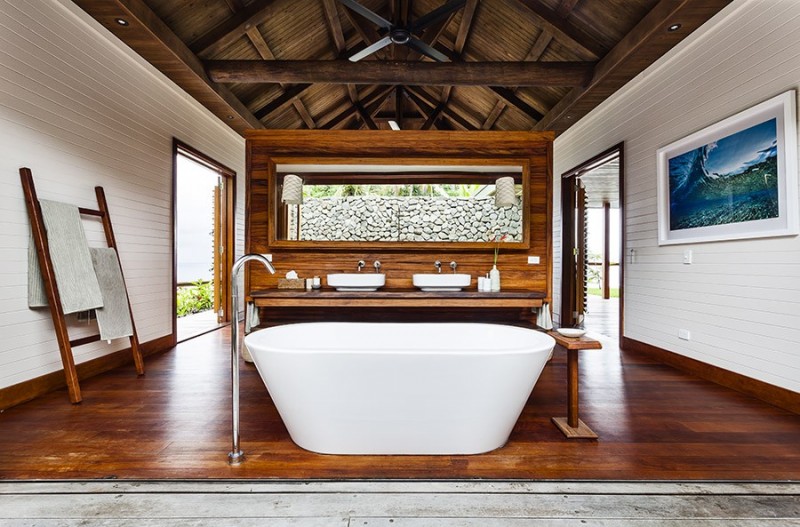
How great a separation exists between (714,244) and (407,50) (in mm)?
4821

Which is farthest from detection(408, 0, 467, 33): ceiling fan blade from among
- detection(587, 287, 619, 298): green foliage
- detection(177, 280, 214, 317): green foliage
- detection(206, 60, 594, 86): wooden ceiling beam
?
detection(587, 287, 619, 298): green foliage

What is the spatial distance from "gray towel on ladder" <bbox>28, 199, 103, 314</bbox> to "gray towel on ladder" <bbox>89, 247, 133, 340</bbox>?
126 mm

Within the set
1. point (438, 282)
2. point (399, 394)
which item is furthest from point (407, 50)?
point (399, 394)

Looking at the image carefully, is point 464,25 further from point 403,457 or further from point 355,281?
point 403,457

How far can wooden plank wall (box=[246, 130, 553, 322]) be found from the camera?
3799 millimetres

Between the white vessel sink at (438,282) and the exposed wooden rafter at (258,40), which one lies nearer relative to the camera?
the white vessel sink at (438,282)

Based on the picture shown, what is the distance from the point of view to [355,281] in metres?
3.62

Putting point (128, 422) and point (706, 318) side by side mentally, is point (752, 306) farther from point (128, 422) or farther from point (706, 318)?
point (128, 422)

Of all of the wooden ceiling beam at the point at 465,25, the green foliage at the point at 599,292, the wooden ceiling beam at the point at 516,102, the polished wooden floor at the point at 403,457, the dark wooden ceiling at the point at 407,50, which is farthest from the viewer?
the green foliage at the point at 599,292

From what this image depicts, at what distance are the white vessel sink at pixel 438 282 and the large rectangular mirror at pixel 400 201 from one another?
14.5 inches

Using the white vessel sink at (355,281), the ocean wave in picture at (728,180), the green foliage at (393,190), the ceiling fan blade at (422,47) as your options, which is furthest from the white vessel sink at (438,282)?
the ceiling fan blade at (422,47)

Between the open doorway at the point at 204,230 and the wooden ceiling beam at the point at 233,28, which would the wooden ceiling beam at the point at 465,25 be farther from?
the open doorway at the point at 204,230

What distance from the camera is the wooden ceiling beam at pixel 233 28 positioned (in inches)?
150

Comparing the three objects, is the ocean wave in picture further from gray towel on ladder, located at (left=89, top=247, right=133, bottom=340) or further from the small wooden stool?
gray towel on ladder, located at (left=89, top=247, right=133, bottom=340)
